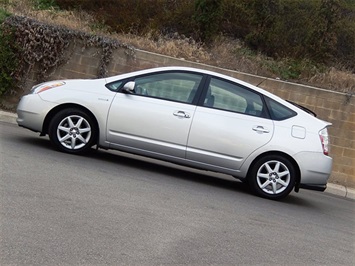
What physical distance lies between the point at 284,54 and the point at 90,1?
514 centimetres

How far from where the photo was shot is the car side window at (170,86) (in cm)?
897

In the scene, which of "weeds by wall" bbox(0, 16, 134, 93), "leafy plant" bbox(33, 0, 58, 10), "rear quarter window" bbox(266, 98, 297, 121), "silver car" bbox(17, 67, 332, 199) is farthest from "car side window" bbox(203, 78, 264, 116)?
"leafy plant" bbox(33, 0, 58, 10)

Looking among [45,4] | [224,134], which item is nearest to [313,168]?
[224,134]

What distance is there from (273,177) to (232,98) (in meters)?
1.22

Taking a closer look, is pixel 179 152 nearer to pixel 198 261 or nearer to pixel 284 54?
pixel 198 261

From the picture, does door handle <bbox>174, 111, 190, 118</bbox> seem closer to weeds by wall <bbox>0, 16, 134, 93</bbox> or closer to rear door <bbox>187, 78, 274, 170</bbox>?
rear door <bbox>187, 78, 274, 170</bbox>

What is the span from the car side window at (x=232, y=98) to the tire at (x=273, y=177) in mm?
699

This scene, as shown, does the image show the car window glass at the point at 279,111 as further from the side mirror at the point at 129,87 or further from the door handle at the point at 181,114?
the side mirror at the point at 129,87

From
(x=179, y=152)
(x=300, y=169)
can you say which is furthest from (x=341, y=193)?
(x=179, y=152)

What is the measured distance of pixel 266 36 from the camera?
15.9 meters

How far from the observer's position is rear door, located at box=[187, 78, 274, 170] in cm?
877

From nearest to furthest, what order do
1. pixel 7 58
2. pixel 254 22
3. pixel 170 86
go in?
pixel 170 86 → pixel 7 58 → pixel 254 22

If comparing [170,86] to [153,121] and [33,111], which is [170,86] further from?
[33,111]

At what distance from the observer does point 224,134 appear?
→ 8773 millimetres
